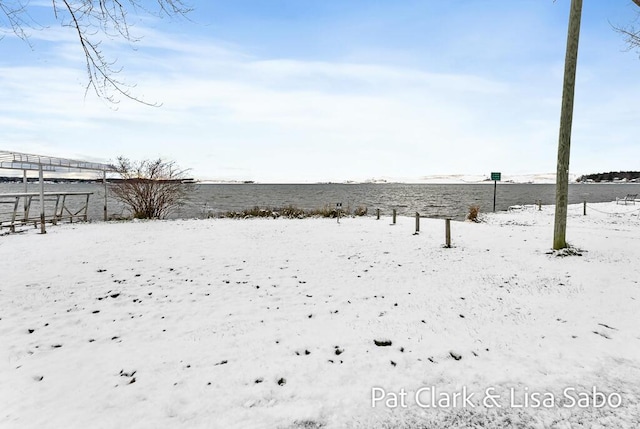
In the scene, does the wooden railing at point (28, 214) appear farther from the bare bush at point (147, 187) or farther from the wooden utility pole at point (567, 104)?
the wooden utility pole at point (567, 104)

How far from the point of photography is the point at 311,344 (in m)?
4.14

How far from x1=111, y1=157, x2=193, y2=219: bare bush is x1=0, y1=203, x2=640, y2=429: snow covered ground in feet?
38.5

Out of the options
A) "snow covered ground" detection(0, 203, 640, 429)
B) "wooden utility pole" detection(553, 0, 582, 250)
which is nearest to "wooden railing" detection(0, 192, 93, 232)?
"snow covered ground" detection(0, 203, 640, 429)

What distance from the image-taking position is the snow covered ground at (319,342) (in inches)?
114

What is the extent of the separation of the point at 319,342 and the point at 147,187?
63.1 feet

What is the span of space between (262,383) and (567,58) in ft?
35.4

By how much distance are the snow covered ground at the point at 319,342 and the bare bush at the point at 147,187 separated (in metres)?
11.7

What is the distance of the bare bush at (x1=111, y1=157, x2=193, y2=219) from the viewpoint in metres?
19.4

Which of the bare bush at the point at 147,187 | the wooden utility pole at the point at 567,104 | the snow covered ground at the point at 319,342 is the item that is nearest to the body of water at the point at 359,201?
the bare bush at the point at 147,187

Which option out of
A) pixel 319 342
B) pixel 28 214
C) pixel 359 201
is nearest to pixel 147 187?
pixel 28 214

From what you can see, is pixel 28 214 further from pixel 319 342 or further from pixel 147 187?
pixel 319 342

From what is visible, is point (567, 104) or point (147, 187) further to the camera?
point (147, 187)

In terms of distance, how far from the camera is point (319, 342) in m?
4.19

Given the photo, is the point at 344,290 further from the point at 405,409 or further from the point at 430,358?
the point at 405,409
